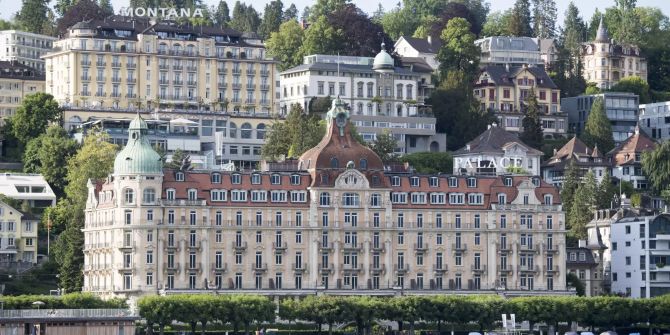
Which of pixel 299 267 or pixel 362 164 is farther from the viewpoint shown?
pixel 362 164

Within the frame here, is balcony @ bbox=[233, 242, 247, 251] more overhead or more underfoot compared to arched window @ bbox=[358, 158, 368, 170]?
more underfoot

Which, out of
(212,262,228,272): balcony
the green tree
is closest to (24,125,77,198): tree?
the green tree

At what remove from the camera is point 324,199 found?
16788cm

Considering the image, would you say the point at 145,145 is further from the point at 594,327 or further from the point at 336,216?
the point at 594,327

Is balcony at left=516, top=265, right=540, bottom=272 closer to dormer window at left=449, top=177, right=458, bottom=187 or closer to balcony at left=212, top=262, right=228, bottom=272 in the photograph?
dormer window at left=449, top=177, right=458, bottom=187

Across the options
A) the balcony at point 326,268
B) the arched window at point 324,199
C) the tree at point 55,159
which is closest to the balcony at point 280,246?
the balcony at point 326,268

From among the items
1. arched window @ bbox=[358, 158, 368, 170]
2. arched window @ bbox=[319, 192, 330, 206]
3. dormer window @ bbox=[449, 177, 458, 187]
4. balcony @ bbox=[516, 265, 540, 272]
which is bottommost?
balcony @ bbox=[516, 265, 540, 272]

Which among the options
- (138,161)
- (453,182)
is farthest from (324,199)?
(138,161)

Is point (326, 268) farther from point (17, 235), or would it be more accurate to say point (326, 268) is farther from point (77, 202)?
point (17, 235)

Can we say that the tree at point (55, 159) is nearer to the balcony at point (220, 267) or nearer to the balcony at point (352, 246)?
the balcony at point (220, 267)

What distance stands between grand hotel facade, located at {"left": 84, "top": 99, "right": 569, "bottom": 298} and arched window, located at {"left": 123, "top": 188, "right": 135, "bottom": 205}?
0.07 meters

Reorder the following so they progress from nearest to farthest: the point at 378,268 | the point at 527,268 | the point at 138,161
→ 1. the point at 138,161
2. the point at 378,268
3. the point at 527,268

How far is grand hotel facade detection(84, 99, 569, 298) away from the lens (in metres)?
163

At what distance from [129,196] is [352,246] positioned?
17857 mm
